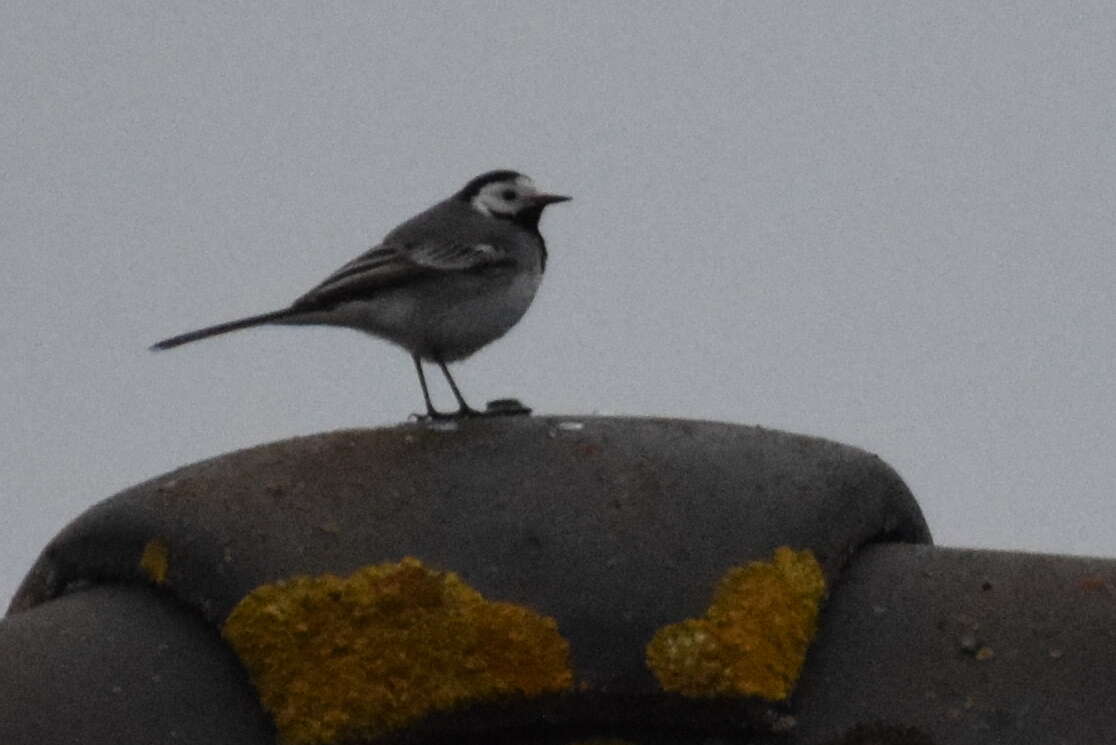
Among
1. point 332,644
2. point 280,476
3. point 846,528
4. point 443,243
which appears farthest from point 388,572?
point 443,243

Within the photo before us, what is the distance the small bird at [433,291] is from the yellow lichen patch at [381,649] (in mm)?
2480

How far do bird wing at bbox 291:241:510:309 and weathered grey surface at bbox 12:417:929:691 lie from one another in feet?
6.66

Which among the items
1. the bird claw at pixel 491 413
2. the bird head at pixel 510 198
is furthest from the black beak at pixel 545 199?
the bird claw at pixel 491 413

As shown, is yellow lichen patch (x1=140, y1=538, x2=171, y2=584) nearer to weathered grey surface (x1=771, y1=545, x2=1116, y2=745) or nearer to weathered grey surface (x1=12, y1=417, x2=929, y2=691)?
weathered grey surface (x1=12, y1=417, x2=929, y2=691)

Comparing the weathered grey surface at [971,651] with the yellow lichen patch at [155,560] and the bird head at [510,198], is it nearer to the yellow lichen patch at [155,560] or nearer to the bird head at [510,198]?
the yellow lichen patch at [155,560]

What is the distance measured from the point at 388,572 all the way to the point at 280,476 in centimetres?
40

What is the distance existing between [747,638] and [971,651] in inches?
16.7

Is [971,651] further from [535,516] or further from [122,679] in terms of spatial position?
[122,679]

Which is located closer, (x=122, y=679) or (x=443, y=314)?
(x=122, y=679)

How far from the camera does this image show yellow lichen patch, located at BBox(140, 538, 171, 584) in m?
3.53

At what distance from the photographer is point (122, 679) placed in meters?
3.32

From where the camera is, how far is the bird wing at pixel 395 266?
595 cm

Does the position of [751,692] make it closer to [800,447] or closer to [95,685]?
[800,447]

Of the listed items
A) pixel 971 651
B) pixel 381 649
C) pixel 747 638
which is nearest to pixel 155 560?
pixel 381 649
